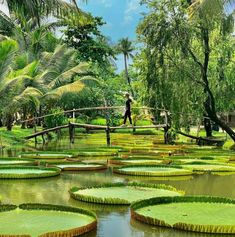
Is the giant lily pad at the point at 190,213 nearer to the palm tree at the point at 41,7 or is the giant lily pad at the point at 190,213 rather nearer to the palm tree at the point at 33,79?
the palm tree at the point at 41,7

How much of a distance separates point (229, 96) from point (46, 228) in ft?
59.6

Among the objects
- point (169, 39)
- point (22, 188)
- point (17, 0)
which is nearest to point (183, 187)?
point (22, 188)

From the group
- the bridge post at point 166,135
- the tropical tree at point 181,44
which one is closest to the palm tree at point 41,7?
the tropical tree at point 181,44

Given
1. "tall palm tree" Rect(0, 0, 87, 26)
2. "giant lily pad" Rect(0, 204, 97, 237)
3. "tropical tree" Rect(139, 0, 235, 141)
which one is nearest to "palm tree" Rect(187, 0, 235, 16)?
"tropical tree" Rect(139, 0, 235, 141)

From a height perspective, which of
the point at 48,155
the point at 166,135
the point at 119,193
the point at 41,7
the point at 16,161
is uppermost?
the point at 41,7

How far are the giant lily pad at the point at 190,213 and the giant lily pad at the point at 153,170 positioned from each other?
3814 millimetres

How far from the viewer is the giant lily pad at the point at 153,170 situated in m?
11.6

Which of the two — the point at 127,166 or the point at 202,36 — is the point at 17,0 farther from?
the point at 202,36

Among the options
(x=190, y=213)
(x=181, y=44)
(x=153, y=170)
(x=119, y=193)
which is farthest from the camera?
(x=181, y=44)

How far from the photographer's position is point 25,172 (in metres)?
11.3

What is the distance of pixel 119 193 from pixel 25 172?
3.40 m

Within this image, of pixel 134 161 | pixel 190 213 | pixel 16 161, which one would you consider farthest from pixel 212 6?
pixel 190 213

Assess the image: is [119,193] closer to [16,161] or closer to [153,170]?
[153,170]

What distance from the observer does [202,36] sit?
1998 centimetres
